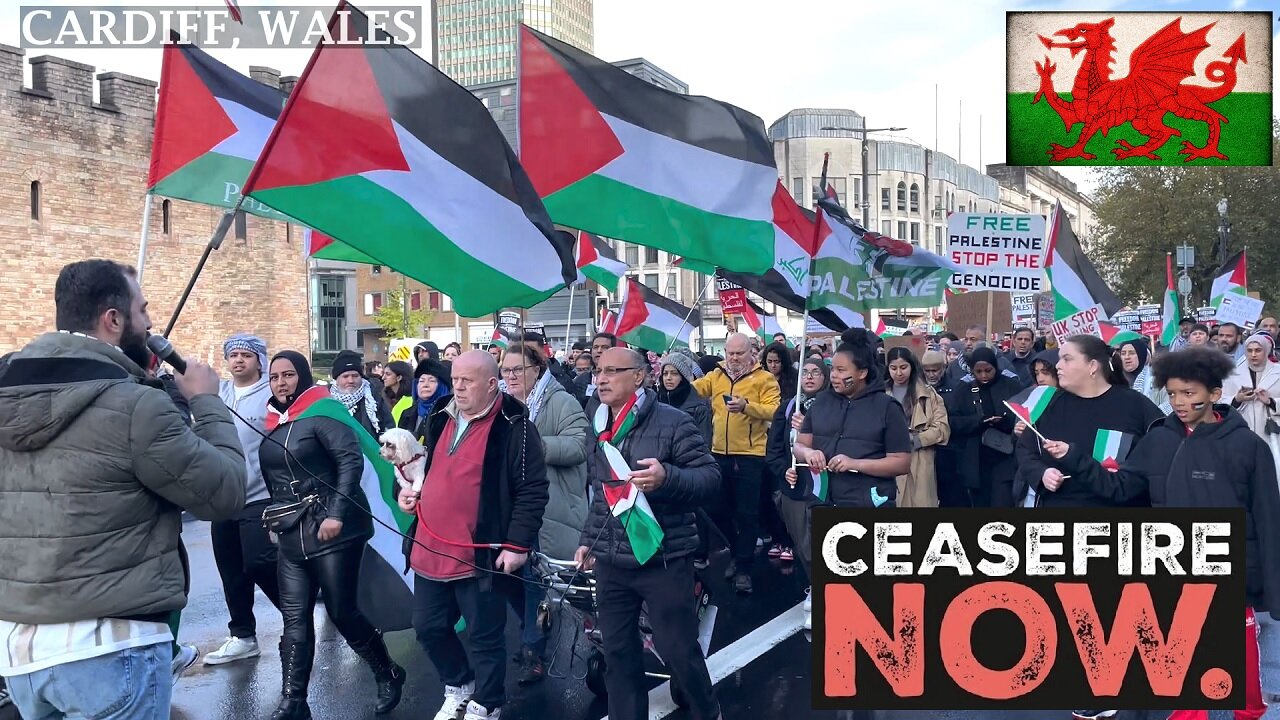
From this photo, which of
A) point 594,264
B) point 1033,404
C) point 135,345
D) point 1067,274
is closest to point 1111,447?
point 1033,404

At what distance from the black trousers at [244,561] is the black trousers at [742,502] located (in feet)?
11.0

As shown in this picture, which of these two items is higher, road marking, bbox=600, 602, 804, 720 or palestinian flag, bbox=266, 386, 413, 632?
palestinian flag, bbox=266, 386, 413, 632

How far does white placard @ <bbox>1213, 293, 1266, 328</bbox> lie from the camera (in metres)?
13.9

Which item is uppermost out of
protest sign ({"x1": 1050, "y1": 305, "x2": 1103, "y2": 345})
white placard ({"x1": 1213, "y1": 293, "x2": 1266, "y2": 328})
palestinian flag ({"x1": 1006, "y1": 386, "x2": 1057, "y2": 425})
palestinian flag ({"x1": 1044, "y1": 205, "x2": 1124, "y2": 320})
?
palestinian flag ({"x1": 1044, "y1": 205, "x2": 1124, "y2": 320})

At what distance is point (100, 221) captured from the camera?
3216 cm

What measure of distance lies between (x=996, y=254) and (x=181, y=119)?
345 inches

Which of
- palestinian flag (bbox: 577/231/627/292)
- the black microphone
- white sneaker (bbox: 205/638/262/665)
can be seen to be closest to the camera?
the black microphone

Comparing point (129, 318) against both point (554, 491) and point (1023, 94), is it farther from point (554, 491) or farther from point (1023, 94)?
point (1023, 94)

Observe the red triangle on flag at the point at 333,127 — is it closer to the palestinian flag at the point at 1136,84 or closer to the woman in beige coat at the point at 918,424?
the woman in beige coat at the point at 918,424

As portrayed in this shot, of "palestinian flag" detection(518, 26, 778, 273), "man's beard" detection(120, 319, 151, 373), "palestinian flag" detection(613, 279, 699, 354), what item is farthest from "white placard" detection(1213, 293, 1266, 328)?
"man's beard" detection(120, 319, 151, 373)

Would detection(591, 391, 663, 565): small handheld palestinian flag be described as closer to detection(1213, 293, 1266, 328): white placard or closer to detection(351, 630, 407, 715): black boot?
detection(351, 630, 407, 715): black boot

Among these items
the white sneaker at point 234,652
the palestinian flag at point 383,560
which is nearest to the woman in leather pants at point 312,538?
the palestinian flag at point 383,560

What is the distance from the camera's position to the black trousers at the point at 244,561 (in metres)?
6.09

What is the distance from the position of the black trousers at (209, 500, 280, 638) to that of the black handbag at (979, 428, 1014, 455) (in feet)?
17.5
